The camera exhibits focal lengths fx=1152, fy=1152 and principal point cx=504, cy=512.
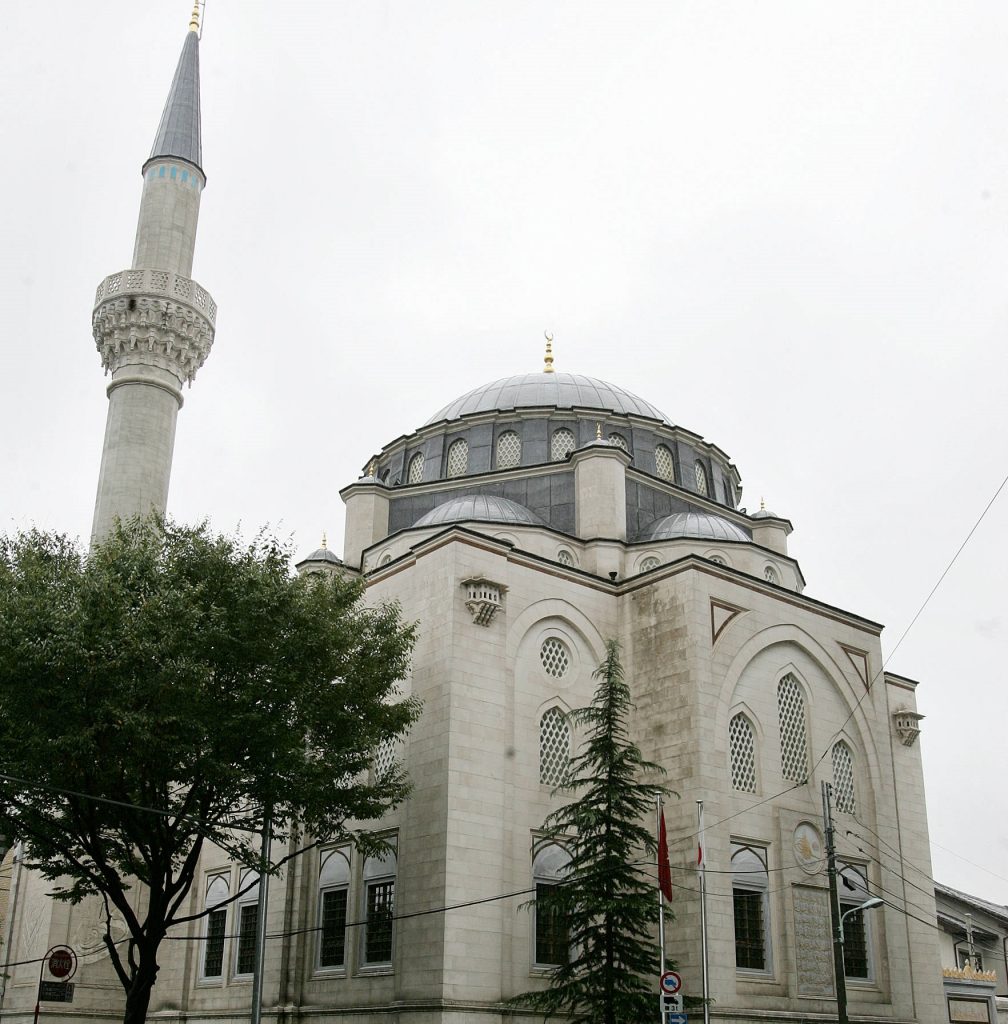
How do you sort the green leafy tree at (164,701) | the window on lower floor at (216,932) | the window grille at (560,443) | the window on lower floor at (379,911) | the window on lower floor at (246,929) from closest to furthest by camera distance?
the green leafy tree at (164,701), the window on lower floor at (379,911), the window on lower floor at (246,929), the window on lower floor at (216,932), the window grille at (560,443)

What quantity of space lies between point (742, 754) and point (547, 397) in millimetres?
12775

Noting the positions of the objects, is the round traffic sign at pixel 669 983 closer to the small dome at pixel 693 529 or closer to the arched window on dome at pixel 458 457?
the small dome at pixel 693 529

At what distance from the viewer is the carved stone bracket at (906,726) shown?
26750 millimetres

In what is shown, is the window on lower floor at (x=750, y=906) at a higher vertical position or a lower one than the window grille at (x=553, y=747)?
lower

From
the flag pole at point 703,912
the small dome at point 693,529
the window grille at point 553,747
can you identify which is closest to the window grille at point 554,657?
the window grille at point 553,747

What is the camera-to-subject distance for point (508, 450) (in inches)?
1219

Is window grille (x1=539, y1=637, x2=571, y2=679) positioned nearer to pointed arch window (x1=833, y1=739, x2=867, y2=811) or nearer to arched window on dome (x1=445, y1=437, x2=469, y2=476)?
pointed arch window (x1=833, y1=739, x2=867, y2=811)

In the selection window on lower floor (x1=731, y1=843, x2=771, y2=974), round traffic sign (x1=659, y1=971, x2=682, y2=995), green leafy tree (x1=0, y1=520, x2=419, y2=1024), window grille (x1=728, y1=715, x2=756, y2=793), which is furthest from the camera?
window grille (x1=728, y1=715, x2=756, y2=793)

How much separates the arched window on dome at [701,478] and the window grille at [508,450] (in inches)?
203

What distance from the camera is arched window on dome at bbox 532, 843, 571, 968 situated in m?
20.8

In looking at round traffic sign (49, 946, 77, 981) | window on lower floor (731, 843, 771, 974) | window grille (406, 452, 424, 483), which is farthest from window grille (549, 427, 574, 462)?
round traffic sign (49, 946, 77, 981)

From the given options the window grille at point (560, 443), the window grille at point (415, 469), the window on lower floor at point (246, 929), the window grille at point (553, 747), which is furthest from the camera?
the window grille at point (415, 469)

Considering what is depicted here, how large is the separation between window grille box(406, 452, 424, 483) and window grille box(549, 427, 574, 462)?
150 inches

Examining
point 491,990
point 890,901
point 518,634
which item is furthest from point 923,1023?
point 518,634
